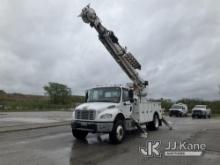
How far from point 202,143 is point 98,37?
8.04 metres

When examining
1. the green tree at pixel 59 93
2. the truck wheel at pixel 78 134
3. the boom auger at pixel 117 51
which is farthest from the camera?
the green tree at pixel 59 93

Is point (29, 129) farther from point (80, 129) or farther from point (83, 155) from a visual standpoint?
point (83, 155)

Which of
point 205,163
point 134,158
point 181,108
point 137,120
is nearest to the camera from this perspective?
point 205,163

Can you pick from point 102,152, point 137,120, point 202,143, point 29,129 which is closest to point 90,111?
point 102,152

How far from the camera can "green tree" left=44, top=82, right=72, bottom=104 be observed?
82.8 metres

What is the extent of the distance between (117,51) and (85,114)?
5634 millimetres

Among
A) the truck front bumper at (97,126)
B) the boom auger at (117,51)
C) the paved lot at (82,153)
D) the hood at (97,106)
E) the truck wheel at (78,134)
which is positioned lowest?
the paved lot at (82,153)

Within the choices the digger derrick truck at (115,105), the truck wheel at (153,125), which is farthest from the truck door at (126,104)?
the truck wheel at (153,125)

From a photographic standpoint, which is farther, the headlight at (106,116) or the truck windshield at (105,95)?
the truck windshield at (105,95)

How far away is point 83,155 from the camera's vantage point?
1025cm

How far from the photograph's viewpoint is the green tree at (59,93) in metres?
82.8

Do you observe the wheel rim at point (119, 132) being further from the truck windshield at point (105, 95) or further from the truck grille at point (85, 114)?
the truck windshield at point (105, 95)

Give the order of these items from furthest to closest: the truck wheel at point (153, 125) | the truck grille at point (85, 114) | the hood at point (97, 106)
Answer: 1. the truck wheel at point (153, 125)
2. the hood at point (97, 106)
3. the truck grille at point (85, 114)

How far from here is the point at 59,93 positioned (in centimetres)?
8369
